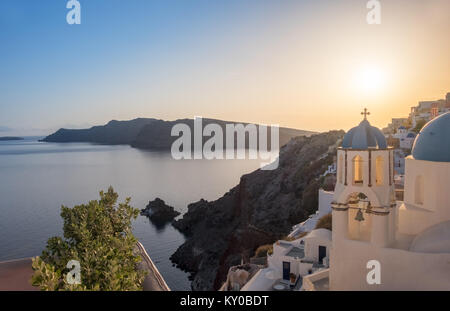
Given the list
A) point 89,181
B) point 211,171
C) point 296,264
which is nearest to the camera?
point 296,264

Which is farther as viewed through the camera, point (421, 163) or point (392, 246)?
point (421, 163)

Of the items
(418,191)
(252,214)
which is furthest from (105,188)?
(418,191)

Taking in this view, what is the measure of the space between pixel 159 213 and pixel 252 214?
17.7 m

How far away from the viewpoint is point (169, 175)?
9025 cm

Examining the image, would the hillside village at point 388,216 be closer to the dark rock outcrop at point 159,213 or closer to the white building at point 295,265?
the white building at point 295,265

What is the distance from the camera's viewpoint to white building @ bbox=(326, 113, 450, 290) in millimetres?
9102

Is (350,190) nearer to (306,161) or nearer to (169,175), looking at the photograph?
(306,161)

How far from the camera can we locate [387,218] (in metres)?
9.47

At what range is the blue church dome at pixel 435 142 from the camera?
9.89 metres

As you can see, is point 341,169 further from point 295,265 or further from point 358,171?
point 295,265
